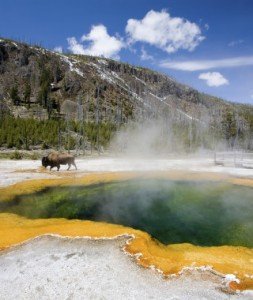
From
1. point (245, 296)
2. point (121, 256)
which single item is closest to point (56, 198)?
point (121, 256)

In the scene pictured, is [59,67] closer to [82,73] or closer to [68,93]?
[82,73]

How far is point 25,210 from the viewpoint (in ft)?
79.9

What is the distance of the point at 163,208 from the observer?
25734mm

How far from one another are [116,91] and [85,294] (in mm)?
176187

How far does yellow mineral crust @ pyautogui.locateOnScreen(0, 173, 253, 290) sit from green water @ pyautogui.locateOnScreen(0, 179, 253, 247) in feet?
6.21

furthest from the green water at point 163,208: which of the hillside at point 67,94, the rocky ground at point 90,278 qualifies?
the hillside at point 67,94

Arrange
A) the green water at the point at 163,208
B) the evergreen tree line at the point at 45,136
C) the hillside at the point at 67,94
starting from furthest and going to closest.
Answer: the hillside at the point at 67,94, the evergreen tree line at the point at 45,136, the green water at the point at 163,208

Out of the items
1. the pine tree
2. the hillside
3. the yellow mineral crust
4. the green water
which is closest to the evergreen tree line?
the hillside

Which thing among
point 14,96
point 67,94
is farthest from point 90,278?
point 67,94

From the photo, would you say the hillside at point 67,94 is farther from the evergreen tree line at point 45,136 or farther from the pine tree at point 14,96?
Result: the evergreen tree line at point 45,136

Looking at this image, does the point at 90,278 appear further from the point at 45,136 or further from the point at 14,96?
the point at 14,96

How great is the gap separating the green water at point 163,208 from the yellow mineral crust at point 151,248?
1893 mm

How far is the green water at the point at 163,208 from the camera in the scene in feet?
65.7

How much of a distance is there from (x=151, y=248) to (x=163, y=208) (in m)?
9.95
